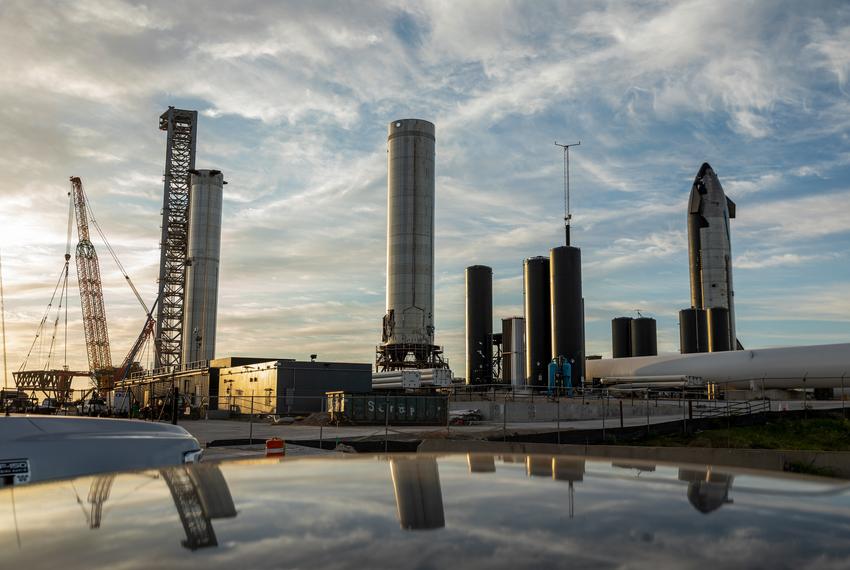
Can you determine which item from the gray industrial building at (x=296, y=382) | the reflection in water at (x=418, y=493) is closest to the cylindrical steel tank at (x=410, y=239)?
the gray industrial building at (x=296, y=382)

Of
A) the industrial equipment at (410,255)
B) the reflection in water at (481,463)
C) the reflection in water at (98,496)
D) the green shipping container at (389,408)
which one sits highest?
the industrial equipment at (410,255)

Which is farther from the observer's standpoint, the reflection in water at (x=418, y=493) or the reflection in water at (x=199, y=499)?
the reflection in water at (x=418, y=493)

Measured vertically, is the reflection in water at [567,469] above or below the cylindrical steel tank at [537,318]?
below

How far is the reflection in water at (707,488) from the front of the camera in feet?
8.68

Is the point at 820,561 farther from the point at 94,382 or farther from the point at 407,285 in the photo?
the point at 94,382

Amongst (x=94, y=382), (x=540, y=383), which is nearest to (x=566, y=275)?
(x=540, y=383)

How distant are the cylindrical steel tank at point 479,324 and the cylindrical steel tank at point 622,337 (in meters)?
26.8

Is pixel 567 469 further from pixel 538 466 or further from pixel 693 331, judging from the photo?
pixel 693 331

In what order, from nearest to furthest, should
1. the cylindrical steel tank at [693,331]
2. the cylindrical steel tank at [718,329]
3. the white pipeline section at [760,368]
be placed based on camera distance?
the white pipeline section at [760,368], the cylindrical steel tank at [718,329], the cylindrical steel tank at [693,331]

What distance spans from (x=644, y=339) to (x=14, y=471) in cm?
9498

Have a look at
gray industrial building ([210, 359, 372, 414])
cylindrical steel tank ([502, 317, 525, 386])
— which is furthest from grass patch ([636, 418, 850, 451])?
cylindrical steel tank ([502, 317, 525, 386])

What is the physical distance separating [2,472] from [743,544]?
6.02 m

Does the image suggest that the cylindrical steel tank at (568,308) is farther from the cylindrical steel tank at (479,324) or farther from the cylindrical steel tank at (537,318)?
the cylindrical steel tank at (479,324)

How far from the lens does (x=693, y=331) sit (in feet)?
292
